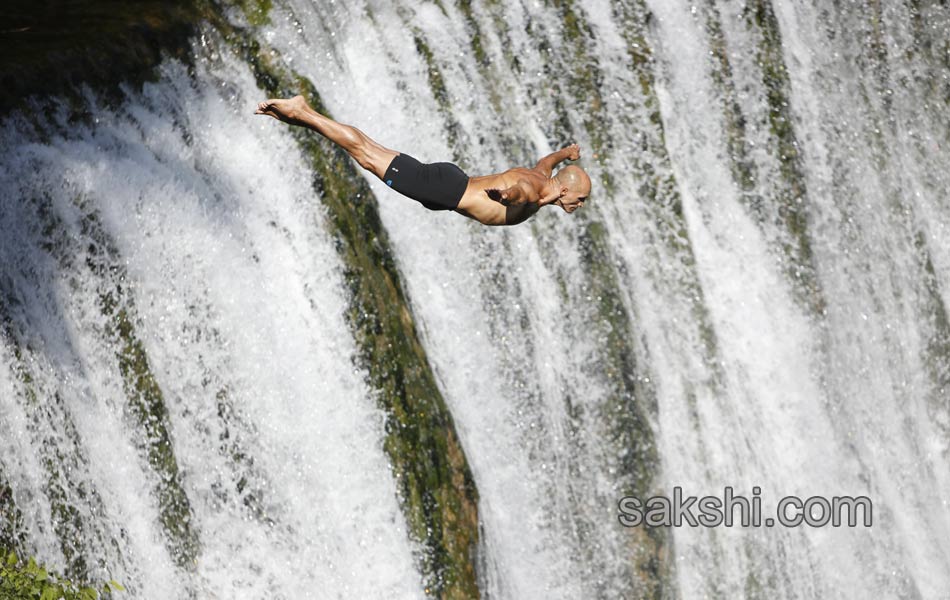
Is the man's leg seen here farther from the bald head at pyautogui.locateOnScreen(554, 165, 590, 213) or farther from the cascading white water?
the cascading white water

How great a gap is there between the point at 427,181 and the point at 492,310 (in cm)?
163

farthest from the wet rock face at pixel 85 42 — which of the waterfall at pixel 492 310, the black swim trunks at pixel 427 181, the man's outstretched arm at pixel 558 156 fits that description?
the man's outstretched arm at pixel 558 156

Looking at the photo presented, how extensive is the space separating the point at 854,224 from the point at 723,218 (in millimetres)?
975

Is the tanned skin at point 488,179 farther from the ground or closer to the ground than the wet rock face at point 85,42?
closer to the ground

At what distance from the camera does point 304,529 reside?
670 cm

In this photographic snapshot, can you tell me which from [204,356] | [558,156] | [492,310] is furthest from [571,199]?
[204,356]

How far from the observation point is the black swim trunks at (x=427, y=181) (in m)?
6.00

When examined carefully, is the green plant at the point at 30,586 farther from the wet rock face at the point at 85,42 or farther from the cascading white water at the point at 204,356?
the wet rock face at the point at 85,42

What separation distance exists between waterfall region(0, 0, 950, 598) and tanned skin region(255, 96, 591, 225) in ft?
3.56

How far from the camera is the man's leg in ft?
18.7

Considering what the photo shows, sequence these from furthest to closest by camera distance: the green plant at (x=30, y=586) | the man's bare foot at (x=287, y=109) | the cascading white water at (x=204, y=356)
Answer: the cascading white water at (x=204, y=356) → the man's bare foot at (x=287, y=109) → the green plant at (x=30, y=586)

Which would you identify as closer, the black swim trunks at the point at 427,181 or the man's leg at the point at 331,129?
the man's leg at the point at 331,129

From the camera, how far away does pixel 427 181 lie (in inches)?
237

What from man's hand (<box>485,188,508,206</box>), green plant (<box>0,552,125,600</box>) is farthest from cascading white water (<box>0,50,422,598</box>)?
man's hand (<box>485,188,508,206</box>)
